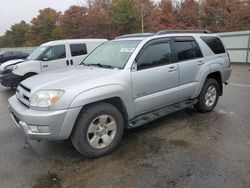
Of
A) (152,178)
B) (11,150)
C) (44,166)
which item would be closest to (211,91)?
(152,178)

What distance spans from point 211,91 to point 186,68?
1.17 m

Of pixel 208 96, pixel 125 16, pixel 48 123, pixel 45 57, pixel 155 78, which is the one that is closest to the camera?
pixel 48 123

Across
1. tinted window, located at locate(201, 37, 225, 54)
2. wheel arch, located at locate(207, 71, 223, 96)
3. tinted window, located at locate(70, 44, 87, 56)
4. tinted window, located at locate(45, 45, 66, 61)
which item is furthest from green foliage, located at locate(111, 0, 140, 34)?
wheel arch, located at locate(207, 71, 223, 96)

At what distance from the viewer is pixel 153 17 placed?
32.2m

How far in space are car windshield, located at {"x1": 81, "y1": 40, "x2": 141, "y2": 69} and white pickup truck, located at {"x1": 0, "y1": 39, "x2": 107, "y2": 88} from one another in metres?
3.47

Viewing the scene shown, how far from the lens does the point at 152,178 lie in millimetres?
2805

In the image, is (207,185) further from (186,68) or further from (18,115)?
(18,115)

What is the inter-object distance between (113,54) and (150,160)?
1.96 meters

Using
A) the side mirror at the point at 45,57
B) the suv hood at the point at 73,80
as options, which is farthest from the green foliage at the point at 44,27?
the suv hood at the point at 73,80

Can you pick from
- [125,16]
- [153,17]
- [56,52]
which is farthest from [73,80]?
[153,17]

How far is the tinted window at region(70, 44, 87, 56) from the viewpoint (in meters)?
8.65

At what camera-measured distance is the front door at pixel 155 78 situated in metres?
3.65

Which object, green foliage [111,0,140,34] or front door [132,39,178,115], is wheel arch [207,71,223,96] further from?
green foliage [111,0,140,34]

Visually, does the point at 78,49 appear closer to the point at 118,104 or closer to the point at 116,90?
the point at 118,104
